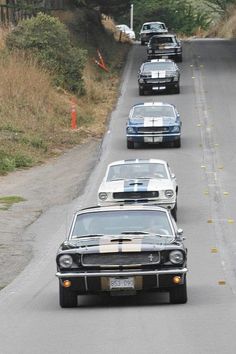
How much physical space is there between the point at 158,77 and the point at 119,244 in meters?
35.7

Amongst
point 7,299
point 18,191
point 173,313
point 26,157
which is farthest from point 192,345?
point 26,157

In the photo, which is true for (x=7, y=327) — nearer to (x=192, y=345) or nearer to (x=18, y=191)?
(x=192, y=345)

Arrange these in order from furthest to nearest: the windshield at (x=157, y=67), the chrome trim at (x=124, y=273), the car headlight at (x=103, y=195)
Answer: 1. the windshield at (x=157, y=67)
2. the car headlight at (x=103, y=195)
3. the chrome trim at (x=124, y=273)

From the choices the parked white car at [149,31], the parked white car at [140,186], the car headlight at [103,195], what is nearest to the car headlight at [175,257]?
the parked white car at [140,186]

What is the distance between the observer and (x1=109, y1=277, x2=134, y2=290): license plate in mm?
14641

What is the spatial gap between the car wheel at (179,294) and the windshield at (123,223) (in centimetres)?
95

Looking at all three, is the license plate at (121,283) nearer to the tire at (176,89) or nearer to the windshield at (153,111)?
the windshield at (153,111)

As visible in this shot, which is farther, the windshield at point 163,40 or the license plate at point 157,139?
the windshield at point 163,40

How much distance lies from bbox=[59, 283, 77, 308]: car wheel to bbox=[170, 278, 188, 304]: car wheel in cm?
142

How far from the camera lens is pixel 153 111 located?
37.5 metres

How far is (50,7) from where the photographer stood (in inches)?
2446

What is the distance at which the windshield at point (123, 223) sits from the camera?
1583 centimetres

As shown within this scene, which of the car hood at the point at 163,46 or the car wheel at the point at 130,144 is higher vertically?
the car wheel at the point at 130,144

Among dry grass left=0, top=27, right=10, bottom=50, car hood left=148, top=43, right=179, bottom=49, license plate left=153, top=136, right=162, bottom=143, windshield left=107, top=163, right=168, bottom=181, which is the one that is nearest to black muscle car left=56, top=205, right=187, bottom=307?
windshield left=107, top=163, right=168, bottom=181
